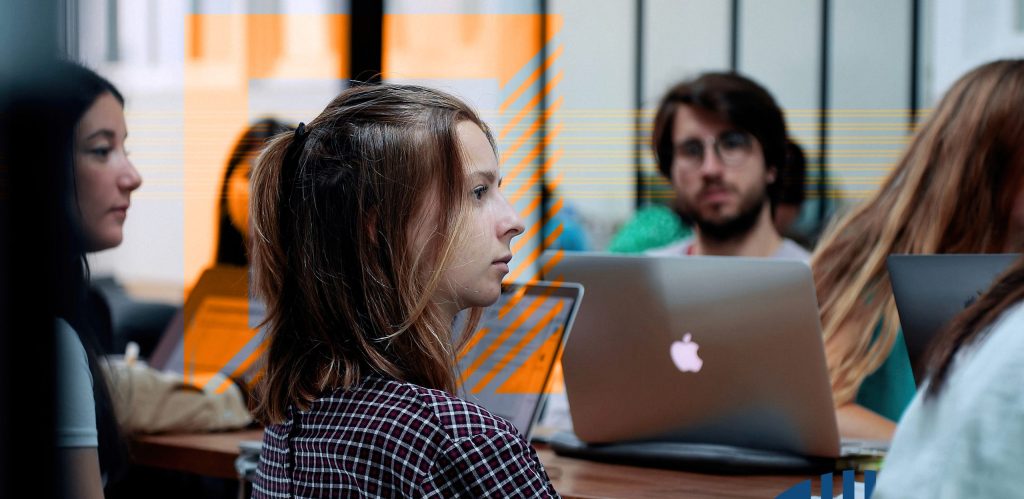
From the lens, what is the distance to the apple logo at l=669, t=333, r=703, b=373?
56.0 inches

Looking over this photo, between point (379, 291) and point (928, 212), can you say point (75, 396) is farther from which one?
point (928, 212)

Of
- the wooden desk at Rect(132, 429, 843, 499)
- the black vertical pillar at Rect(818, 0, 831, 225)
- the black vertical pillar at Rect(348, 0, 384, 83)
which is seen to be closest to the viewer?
the wooden desk at Rect(132, 429, 843, 499)

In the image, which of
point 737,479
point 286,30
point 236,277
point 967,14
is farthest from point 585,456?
point 967,14

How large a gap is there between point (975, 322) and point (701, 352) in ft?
2.21

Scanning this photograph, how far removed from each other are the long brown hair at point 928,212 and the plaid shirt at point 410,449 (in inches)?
37.6

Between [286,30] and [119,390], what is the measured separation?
6.40 ft

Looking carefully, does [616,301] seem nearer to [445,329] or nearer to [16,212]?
[445,329]

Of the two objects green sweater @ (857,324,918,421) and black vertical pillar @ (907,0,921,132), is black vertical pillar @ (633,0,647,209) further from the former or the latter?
green sweater @ (857,324,918,421)

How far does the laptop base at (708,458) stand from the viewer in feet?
4.67

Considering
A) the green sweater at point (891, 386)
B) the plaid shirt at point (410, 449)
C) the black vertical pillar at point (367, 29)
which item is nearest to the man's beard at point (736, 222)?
the green sweater at point (891, 386)

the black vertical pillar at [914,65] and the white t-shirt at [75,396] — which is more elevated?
the black vertical pillar at [914,65]

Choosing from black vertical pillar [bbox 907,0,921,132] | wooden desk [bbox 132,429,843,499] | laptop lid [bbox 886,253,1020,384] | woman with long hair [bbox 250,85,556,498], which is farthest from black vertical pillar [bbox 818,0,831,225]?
woman with long hair [bbox 250,85,556,498]

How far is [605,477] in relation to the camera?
4.67 ft

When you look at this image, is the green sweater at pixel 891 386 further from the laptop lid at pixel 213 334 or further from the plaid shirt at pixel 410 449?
the laptop lid at pixel 213 334
